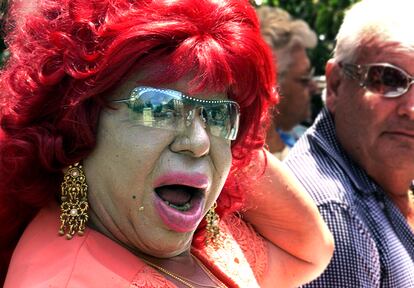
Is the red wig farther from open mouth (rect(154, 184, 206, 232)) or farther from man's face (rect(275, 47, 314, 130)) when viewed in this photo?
man's face (rect(275, 47, 314, 130))

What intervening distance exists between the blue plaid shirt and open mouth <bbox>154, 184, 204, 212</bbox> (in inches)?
37.1

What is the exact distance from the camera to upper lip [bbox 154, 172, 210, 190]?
182cm

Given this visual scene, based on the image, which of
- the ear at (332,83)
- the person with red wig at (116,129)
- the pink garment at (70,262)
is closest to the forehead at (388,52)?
the ear at (332,83)

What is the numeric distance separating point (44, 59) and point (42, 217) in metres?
0.38

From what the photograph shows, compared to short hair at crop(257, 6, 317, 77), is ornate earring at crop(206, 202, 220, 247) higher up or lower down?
higher up

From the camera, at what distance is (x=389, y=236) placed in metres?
2.85

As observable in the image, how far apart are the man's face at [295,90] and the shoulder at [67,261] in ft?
12.3

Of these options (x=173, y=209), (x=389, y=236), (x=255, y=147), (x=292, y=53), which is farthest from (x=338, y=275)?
(x=292, y=53)

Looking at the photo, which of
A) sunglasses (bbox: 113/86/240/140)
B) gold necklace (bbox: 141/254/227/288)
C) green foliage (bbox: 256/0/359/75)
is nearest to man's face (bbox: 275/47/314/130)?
green foliage (bbox: 256/0/359/75)

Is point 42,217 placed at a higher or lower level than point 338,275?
higher

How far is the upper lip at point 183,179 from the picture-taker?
182 cm

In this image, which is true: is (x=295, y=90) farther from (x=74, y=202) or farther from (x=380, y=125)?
(x=74, y=202)

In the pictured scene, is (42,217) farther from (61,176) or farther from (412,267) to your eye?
(412,267)

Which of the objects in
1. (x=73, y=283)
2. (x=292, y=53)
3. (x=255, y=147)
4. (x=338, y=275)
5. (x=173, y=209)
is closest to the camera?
(x=73, y=283)
